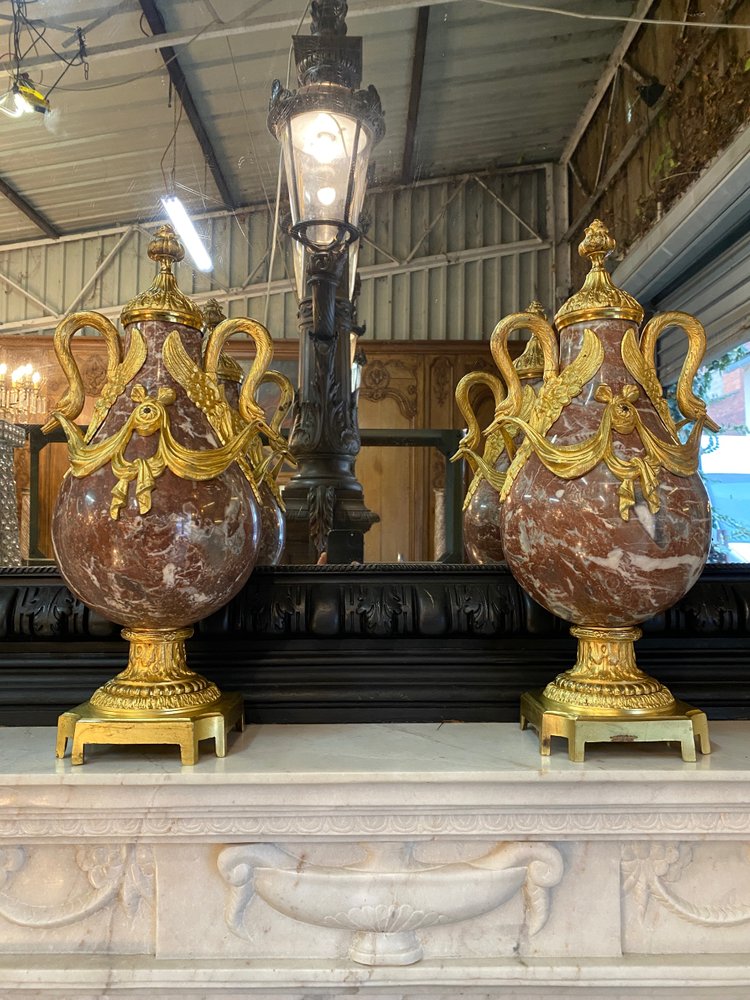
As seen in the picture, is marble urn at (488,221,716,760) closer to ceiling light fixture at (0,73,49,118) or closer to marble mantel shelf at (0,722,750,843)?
marble mantel shelf at (0,722,750,843)

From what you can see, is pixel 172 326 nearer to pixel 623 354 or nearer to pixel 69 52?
pixel 623 354

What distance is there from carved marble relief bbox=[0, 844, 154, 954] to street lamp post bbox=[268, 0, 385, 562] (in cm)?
53

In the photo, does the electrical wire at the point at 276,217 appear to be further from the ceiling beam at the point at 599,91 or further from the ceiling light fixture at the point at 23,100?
the ceiling beam at the point at 599,91

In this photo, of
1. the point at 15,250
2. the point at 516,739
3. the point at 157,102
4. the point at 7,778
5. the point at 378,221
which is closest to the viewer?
the point at 7,778

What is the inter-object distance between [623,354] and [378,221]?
2.43ft

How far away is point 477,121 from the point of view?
114 cm

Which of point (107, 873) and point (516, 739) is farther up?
point (516, 739)

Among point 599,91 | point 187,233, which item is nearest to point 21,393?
point 187,233

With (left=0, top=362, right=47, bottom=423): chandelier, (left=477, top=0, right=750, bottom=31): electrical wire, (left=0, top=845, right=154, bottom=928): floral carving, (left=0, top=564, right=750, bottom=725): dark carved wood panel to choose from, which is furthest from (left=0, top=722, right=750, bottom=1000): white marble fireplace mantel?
(left=477, top=0, right=750, bottom=31): electrical wire

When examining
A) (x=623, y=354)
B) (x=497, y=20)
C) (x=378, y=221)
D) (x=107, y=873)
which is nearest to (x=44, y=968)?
(x=107, y=873)

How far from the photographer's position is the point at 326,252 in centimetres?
102

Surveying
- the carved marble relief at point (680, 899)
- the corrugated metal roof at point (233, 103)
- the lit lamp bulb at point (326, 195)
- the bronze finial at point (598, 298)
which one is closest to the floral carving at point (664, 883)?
the carved marble relief at point (680, 899)

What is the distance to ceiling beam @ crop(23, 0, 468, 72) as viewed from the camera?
3.48ft

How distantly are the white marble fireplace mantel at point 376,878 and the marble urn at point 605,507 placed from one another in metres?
0.06
